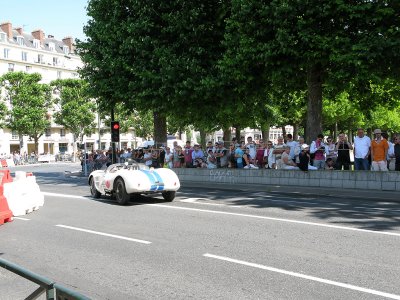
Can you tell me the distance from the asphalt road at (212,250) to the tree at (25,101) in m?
55.6

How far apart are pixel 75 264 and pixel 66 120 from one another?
65.6 meters

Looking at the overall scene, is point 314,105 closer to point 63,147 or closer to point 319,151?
point 319,151

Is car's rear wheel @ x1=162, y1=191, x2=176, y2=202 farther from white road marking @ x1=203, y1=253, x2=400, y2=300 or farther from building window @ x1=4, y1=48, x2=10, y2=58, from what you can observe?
building window @ x1=4, y1=48, x2=10, y2=58

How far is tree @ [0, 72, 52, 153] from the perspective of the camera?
63531 mm

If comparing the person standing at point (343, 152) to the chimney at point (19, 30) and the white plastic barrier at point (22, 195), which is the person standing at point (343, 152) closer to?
the white plastic barrier at point (22, 195)

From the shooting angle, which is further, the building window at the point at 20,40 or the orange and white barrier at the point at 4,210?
the building window at the point at 20,40

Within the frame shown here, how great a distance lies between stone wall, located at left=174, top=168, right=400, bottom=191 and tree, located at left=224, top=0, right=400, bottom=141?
322 centimetres

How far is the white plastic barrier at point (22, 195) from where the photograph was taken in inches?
423

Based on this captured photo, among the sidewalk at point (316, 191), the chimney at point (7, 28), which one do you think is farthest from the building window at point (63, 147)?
the sidewalk at point (316, 191)

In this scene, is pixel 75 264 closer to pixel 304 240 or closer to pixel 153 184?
pixel 304 240

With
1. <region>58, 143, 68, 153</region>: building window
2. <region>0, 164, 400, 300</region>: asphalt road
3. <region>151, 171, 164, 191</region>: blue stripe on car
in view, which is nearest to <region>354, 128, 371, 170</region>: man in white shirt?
<region>0, 164, 400, 300</region>: asphalt road

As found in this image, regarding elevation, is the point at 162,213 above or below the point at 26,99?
below

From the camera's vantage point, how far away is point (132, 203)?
44.2 ft

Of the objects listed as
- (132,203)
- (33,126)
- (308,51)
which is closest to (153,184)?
(132,203)
